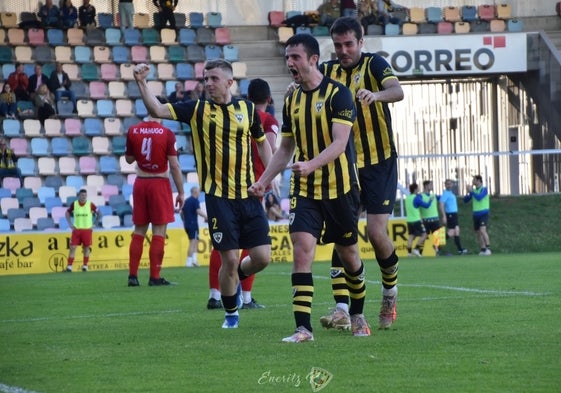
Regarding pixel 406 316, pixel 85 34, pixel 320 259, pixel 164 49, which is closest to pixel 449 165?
pixel 320 259

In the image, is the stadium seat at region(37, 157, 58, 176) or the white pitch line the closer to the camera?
the white pitch line

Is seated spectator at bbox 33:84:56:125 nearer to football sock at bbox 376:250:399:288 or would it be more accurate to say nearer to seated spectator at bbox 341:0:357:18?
seated spectator at bbox 341:0:357:18

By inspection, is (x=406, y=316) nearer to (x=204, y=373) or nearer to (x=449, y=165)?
(x=204, y=373)

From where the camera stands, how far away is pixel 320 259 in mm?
26828

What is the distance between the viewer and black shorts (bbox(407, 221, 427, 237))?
91.1 ft

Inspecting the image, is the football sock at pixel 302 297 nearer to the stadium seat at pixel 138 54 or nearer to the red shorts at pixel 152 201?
the red shorts at pixel 152 201

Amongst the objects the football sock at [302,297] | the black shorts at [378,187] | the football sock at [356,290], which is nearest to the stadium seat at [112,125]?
the black shorts at [378,187]

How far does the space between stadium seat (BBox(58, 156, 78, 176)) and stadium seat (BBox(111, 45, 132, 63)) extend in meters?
3.65

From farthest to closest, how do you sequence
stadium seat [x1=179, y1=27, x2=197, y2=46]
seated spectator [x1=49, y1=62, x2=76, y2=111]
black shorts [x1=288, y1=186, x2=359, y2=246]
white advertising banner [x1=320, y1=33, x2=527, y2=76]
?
1. white advertising banner [x1=320, y1=33, x2=527, y2=76]
2. stadium seat [x1=179, y1=27, x2=197, y2=46]
3. seated spectator [x1=49, y1=62, x2=76, y2=111]
4. black shorts [x1=288, y1=186, x2=359, y2=246]

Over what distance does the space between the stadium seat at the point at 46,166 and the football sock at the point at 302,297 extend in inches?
811

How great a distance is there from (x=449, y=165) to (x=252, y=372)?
79.3 feet

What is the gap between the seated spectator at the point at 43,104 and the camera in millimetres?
28558

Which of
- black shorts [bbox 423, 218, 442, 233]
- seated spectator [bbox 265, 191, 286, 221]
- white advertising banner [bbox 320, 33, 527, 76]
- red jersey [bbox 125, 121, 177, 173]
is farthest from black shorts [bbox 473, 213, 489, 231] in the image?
red jersey [bbox 125, 121, 177, 173]

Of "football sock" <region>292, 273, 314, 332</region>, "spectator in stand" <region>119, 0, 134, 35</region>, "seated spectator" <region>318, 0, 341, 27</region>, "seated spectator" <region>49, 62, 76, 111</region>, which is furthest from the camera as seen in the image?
Answer: "seated spectator" <region>318, 0, 341, 27</region>
